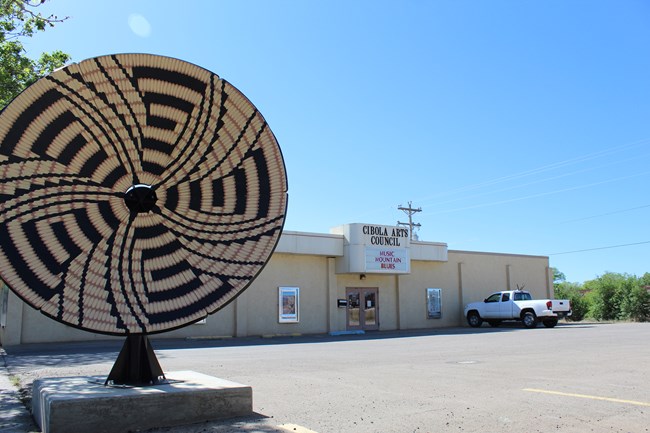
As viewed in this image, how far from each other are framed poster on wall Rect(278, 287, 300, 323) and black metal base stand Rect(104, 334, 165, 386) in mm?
18983

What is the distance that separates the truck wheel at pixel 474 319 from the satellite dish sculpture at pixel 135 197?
83.4ft

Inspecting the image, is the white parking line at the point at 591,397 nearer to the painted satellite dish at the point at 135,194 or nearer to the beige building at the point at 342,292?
the painted satellite dish at the point at 135,194

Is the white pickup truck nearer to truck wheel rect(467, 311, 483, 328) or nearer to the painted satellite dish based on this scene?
truck wheel rect(467, 311, 483, 328)

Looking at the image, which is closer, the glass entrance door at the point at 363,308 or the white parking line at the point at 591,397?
the white parking line at the point at 591,397

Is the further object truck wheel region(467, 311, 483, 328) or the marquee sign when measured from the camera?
truck wheel region(467, 311, 483, 328)

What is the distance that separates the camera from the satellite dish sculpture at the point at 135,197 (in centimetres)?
569

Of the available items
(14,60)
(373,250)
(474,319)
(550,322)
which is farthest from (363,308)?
(14,60)

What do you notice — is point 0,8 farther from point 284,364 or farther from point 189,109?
point 284,364

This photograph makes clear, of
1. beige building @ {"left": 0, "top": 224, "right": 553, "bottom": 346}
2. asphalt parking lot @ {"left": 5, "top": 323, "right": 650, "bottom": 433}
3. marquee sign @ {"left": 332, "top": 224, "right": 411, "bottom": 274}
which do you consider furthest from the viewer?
marquee sign @ {"left": 332, "top": 224, "right": 411, "bottom": 274}

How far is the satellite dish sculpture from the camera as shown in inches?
224

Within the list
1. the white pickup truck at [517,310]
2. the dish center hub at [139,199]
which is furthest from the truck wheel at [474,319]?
the dish center hub at [139,199]

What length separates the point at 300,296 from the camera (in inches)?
1020

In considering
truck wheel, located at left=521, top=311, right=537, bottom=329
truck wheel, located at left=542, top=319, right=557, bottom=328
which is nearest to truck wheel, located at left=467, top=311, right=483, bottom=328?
truck wheel, located at left=521, top=311, right=537, bottom=329

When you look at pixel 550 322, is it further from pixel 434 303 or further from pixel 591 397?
pixel 591 397
